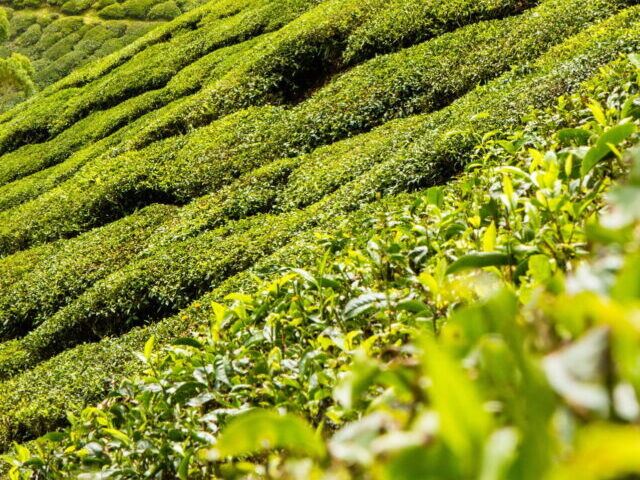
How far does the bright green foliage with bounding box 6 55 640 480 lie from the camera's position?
67 centimetres

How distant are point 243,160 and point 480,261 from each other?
12.9 m

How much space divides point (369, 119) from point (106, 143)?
1078 cm

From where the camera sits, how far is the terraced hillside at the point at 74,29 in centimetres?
5441

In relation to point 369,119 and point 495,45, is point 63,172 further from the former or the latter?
point 495,45

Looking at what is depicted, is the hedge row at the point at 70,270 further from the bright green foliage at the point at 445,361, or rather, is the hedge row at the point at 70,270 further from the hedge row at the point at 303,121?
the bright green foliage at the point at 445,361

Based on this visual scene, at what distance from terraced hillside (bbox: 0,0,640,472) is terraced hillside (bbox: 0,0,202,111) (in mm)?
36310

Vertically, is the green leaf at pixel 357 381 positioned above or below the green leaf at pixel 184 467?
above

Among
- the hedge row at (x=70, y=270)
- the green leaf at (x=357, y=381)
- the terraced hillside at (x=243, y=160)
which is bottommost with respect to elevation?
the hedge row at (x=70, y=270)

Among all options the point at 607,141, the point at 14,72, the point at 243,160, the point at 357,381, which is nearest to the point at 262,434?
the point at 357,381

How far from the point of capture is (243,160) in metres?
14.5

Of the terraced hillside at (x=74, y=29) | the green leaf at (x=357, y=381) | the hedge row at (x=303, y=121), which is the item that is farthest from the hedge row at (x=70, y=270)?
the terraced hillside at (x=74, y=29)

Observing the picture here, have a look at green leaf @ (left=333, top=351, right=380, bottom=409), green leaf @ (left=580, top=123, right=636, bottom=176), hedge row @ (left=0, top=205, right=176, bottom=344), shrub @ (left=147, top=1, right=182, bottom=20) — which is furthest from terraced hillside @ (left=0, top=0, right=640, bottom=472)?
shrub @ (left=147, top=1, right=182, bottom=20)

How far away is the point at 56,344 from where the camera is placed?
11055 millimetres

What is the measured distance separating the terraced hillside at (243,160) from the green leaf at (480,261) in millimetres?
2772
